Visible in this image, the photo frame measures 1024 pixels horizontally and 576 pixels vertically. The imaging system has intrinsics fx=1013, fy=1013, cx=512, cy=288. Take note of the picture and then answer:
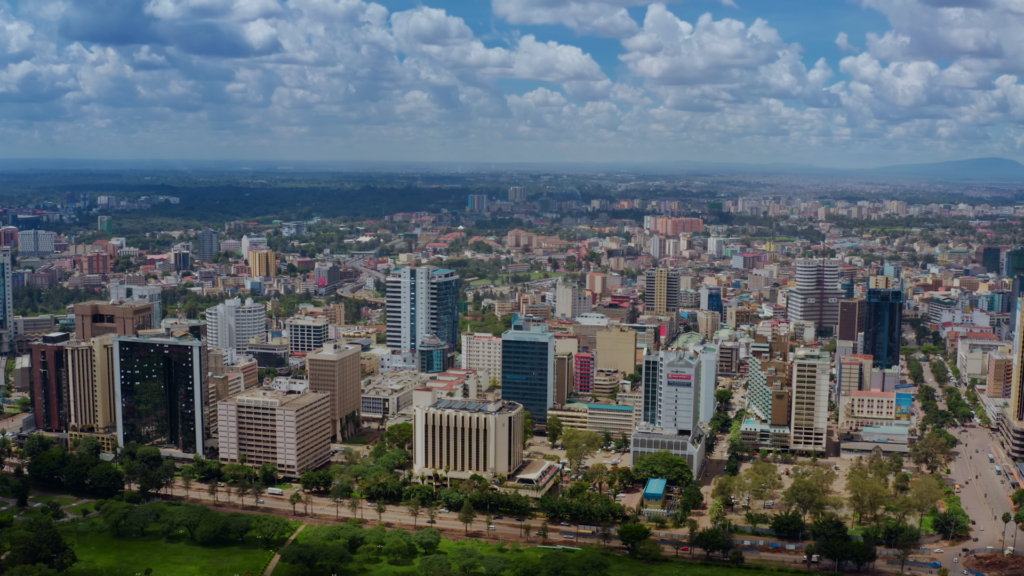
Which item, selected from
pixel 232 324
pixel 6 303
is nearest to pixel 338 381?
pixel 232 324

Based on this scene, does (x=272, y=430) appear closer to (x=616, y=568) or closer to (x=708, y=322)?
(x=616, y=568)

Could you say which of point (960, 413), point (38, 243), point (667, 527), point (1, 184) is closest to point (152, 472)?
point (667, 527)

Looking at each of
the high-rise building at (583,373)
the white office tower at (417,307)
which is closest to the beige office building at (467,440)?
the high-rise building at (583,373)

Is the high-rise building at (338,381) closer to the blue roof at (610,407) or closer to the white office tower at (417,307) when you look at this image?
the blue roof at (610,407)

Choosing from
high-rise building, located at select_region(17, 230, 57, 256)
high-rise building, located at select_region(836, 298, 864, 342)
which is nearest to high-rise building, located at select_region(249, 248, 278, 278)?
high-rise building, located at select_region(17, 230, 57, 256)

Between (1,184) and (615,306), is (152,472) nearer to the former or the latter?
(615,306)

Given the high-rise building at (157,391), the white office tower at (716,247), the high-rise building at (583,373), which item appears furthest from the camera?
the white office tower at (716,247)
